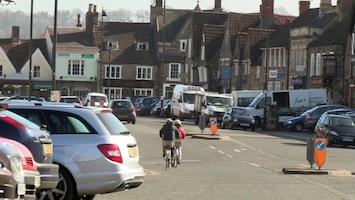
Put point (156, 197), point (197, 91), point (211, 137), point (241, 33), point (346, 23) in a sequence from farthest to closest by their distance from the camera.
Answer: point (241, 33) → point (346, 23) → point (197, 91) → point (211, 137) → point (156, 197)

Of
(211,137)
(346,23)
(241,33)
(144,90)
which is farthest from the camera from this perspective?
(144,90)

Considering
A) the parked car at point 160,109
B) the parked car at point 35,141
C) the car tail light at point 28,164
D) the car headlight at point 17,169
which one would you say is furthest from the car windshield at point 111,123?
the parked car at point 160,109

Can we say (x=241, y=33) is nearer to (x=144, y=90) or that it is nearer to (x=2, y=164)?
(x=144, y=90)

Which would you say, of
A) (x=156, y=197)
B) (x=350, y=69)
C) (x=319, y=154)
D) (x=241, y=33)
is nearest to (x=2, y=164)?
(x=156, y=197)

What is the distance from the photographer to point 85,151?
14.6m

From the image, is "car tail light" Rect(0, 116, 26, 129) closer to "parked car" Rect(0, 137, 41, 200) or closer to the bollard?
"parked car" Rect(0, 137, 41, 200)

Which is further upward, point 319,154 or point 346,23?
point 346,23

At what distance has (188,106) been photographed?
65.9 m

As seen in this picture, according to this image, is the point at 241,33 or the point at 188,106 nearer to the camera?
the point at 188,106

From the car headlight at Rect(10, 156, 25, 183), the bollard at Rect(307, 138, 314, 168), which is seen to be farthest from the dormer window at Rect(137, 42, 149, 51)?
the car headlight at Rect(10, 156, 25, 183)

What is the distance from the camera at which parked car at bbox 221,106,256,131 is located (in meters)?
54.5

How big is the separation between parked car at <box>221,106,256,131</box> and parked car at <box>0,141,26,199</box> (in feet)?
146

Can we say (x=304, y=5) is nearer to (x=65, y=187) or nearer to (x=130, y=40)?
(x=130, y=40)

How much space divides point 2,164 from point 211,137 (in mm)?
30670
